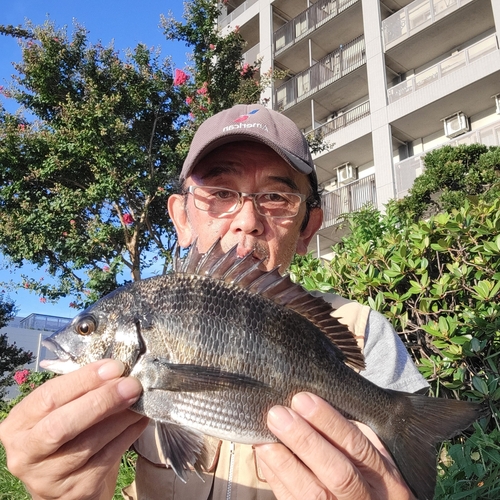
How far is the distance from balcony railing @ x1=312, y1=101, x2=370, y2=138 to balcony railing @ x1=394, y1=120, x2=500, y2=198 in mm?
3284

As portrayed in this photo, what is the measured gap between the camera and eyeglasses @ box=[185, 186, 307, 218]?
7.62 ft

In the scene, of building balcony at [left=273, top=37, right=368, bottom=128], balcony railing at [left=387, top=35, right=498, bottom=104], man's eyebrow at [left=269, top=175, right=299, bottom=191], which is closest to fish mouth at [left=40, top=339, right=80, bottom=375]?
man's eyebrow at [left=269, top=175, right=299, bottom=191]

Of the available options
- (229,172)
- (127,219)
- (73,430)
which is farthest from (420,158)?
(73,430)

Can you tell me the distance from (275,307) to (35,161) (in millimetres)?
9464

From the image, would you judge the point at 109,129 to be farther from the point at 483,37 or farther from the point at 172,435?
the point at 483,37

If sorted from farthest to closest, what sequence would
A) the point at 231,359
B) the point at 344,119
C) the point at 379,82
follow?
1. the point at 344,119
2. the point at 379,82
3. the point at 231,359

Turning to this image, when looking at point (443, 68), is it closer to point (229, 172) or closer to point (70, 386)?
point (229, 172)

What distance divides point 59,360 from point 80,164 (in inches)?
356

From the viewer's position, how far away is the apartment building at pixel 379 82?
1492 cm

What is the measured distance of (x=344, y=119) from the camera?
1834 centimetres

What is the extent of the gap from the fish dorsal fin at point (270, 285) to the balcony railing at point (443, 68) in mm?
15767

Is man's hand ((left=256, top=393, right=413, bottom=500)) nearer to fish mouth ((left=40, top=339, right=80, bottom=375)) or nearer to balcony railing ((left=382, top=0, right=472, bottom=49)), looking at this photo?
fish mouth ((left=40, top=339, right=80, bottom=375))

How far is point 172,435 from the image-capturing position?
149cm

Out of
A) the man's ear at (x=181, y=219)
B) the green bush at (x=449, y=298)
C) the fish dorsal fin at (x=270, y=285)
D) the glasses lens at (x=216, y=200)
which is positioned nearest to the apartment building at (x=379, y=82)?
the green bush at (x=449, y=298)
